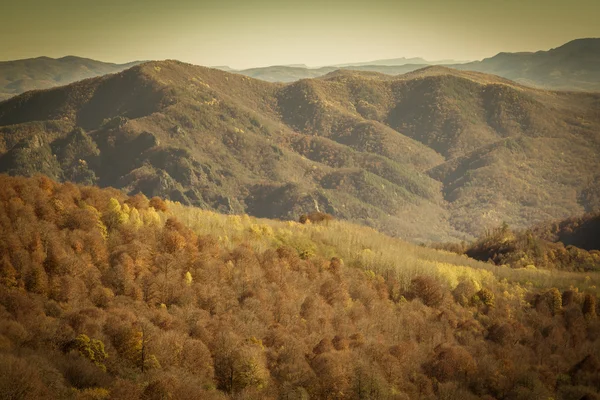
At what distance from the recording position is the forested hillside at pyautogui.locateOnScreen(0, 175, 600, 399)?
6147 cm

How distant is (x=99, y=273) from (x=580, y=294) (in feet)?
454

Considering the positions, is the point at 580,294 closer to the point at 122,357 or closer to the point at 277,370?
the point at 277,370

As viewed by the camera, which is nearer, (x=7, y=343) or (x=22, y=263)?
(x=7, y=343)

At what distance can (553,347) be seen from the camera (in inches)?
5049

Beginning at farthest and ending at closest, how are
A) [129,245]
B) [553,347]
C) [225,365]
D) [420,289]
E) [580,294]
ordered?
[580,294]
[420,289]
[553,347]
[129,245]
[225,365]

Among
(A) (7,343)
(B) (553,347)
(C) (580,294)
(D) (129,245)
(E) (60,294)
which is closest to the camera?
(A) (7,343)

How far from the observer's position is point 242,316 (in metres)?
96.4

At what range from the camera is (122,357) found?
208 feet

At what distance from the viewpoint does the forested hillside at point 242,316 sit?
61.5 m

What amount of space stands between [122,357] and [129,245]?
40.4 meters

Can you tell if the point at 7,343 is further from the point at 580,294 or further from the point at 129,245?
the point at 580,294

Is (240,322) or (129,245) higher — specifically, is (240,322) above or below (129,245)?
below

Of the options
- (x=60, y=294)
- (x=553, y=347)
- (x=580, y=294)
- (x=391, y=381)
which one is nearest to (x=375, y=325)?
(x=391, y=381)

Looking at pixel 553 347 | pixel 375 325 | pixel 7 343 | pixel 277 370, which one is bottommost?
pixel 553 347
